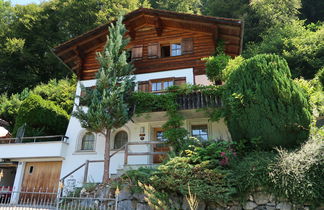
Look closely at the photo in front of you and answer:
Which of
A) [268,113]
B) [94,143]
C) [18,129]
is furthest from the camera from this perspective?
[18,129]

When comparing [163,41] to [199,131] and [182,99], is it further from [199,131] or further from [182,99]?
[199,131]

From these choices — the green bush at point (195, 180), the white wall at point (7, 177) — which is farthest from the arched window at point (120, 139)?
the white wall at point (7, 177)

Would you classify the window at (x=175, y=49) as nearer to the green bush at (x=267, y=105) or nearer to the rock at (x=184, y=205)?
the green bush at (x=267, y=105)

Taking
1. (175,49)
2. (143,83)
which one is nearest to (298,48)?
(175,49)

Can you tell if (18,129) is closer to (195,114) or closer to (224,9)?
(195,114)

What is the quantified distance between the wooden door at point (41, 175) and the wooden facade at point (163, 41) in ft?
18.4

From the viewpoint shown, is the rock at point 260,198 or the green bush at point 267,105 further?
the green bush at point 267,105

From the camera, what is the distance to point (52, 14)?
29578mm

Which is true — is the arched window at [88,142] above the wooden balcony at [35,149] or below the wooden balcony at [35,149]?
above

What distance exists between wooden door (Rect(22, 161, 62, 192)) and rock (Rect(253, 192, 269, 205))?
409 inches

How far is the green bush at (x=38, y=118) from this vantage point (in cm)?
1429

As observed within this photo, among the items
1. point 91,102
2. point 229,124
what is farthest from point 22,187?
Result: point 229,124

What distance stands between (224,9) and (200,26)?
1733cm

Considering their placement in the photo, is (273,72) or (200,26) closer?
(273,72)
